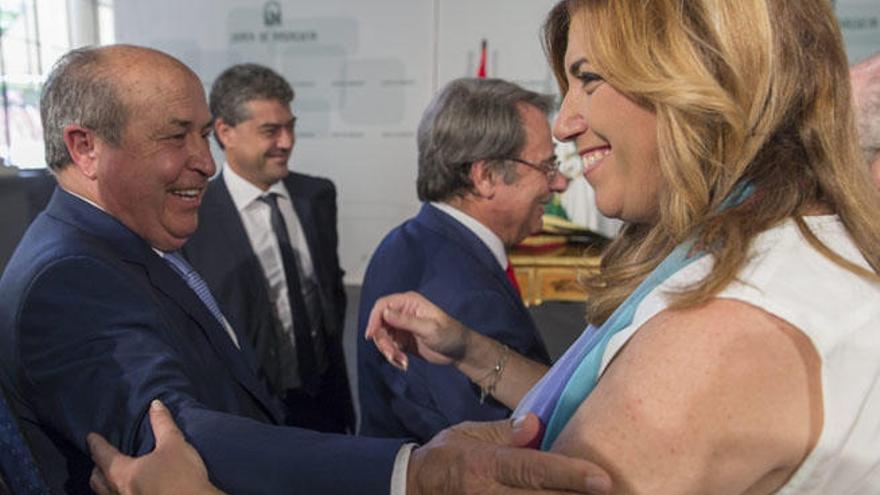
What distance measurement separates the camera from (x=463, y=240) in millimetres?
1897

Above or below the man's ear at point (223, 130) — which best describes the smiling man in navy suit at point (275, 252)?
below

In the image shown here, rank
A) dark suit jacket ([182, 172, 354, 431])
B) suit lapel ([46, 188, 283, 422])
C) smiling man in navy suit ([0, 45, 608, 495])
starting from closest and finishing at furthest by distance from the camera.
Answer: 1. smiling man in navy suit ([0, 45, 608, 495])
2. suit lapel ([46, 188, 283, 422])
3. dark suit jacket ([182, 172, 354, 431])

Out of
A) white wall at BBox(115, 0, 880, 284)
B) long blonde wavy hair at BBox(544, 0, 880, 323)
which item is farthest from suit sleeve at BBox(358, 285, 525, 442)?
white wall at BBox(115, 0, 880, 284)

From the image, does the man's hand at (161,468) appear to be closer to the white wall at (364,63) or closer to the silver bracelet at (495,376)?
the silver bracelet at (495,376)

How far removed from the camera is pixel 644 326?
0.81 meters

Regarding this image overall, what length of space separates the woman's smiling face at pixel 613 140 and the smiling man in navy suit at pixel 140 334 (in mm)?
339

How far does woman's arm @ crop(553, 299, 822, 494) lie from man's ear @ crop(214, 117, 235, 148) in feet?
8.80

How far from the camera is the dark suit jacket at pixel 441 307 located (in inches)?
68.0

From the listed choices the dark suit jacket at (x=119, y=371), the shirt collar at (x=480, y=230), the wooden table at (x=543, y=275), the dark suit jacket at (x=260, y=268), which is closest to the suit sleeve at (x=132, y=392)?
the dark suit jacket at (x=119, y=371)

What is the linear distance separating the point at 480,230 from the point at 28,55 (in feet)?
11.1

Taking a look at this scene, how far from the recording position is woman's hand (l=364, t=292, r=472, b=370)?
5.19 feet

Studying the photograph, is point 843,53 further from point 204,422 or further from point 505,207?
point 505,207

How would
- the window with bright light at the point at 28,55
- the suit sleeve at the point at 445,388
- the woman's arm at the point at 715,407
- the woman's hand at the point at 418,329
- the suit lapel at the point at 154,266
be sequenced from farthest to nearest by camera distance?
the window with bright light at the point at 28,55 → the suit sleeve at the point at 445,388 → the woman's hand at the point at 418,329 → the suit lapel at the point at 154,266 → the woman's arm at the point at 715,407

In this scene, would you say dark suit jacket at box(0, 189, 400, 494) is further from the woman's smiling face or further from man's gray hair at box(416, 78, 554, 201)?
man's gray hair at box(416, 78, 554, 201)
